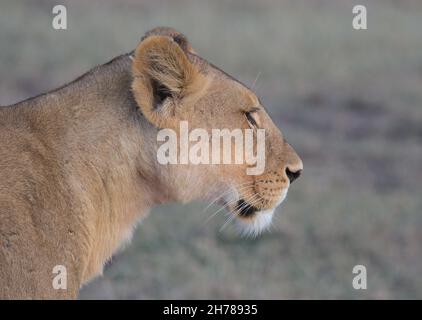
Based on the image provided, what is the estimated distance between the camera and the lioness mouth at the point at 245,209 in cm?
348

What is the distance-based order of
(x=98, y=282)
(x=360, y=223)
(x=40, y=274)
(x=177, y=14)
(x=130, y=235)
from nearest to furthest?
(x=40, y=274) < (x=130, y=235) < (x=98, y=282) < (x=360, y=223) < (x=177, y=14)

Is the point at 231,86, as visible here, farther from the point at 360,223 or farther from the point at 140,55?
the point at 360,223

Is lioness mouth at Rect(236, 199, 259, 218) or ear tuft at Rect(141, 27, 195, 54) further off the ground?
ear tuft at Rect(141, 27, 195, 54)

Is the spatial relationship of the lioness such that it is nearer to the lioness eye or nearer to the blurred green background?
the lioness eye

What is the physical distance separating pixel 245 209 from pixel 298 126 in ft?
27.6

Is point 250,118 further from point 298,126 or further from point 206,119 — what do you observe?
point 298,126

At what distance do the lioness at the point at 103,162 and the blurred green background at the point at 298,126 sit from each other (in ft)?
2.31

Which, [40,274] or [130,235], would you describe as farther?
[130,235]

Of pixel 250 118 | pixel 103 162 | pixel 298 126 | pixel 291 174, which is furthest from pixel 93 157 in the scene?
pixel 298 126

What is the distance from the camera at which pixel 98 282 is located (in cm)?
626

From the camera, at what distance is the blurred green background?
21.9 feet

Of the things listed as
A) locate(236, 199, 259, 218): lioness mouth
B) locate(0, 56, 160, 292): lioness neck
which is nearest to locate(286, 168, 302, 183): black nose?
locate(236, 199, 259, 218): lioness mouth

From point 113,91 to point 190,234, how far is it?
13.9 feet
